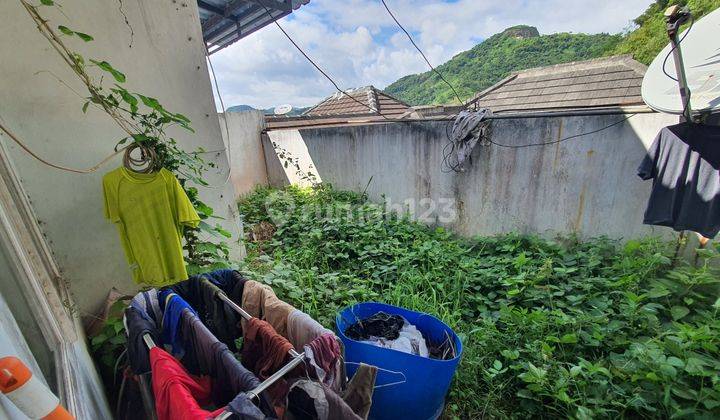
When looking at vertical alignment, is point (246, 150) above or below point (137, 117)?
below

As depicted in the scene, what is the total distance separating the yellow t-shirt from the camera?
6.25ft

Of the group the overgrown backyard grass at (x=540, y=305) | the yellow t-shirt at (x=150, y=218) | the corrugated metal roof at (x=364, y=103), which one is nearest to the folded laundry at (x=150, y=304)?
the yellow t-shirt at (x=150, y=218)

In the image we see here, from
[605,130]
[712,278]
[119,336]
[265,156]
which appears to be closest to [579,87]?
[605,130]

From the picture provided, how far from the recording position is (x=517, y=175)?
147 inches

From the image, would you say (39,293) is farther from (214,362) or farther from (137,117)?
(137,117)

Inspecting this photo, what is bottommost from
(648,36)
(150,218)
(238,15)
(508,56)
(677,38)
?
(150,218)

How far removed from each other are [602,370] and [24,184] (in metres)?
3.78

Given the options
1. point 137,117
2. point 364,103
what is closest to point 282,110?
point 364,103

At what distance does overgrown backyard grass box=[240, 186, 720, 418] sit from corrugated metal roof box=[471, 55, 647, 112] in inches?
147

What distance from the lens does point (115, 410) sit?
1792 mm

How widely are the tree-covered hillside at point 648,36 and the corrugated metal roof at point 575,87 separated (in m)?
4.97

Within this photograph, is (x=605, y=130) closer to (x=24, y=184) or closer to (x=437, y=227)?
(x=437, y=227)

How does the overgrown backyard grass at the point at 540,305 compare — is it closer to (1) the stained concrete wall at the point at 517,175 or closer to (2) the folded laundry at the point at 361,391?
(1) the stained concrete wall at the point at 517,175

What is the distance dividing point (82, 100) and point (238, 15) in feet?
9.08
